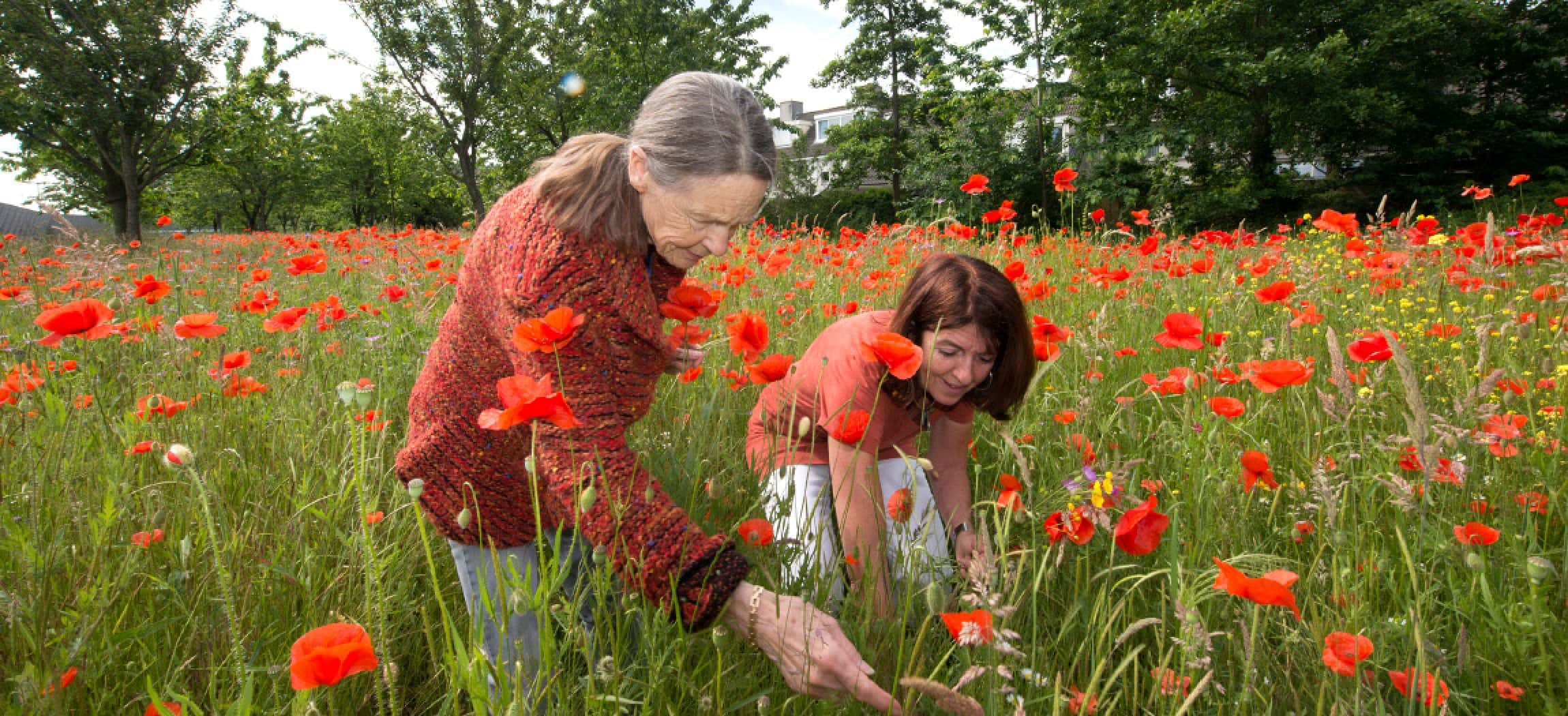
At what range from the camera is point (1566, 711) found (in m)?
1.08

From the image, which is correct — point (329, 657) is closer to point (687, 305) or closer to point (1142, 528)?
point (687, 305)

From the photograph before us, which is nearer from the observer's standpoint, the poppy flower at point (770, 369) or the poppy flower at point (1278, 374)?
the poppy flower at point (770, 369)

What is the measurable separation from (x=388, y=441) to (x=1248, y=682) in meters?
2.15

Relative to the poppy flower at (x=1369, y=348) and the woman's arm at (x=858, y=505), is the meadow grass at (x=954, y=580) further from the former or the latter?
the woman's arm at (x=858, y=505)

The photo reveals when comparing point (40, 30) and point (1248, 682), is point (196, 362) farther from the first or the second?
point (40, 30)

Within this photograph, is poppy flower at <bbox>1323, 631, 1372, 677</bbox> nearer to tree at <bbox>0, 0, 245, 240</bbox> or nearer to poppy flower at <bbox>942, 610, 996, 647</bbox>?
poppy flower at <bbox>942, 610, 996, 647</bbox>

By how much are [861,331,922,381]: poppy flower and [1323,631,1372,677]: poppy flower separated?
0.61 meters

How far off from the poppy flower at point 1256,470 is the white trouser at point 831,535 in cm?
50

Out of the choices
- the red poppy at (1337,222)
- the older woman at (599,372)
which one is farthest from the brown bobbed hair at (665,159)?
the red poppy at (1337,222)

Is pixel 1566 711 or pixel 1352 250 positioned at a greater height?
pixel 1352 250

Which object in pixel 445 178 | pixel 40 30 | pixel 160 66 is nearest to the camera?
pixel 40 30

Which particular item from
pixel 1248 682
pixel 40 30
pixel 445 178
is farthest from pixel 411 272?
pixel 445 178

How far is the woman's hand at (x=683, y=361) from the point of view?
163 centimetres

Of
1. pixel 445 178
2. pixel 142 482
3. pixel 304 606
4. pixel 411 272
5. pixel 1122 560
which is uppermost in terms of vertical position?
pixel 445 178
